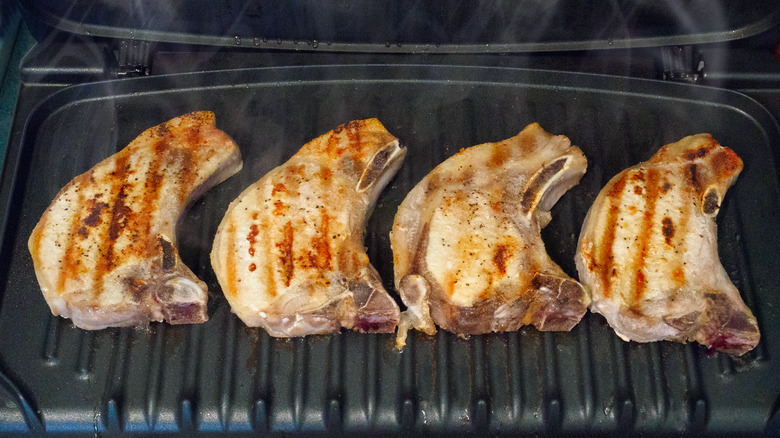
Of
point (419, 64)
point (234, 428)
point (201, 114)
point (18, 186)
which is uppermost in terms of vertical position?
point (419, 64)

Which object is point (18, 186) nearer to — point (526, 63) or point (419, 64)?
point (419, 64)

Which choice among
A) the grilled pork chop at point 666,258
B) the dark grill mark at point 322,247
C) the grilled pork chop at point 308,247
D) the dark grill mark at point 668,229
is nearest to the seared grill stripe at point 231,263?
the grilled pork chop at point 308,247

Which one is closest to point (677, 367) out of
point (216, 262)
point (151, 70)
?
point (216, 262)

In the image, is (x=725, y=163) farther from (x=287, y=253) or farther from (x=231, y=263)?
(x=231, y=263)

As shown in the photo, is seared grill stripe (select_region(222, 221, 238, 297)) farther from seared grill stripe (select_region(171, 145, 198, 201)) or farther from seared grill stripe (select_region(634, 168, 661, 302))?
seared grill stripe (select_region(634, 168, 661, 302))

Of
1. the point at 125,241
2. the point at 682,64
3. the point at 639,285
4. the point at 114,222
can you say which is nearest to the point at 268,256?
the point at 125,241

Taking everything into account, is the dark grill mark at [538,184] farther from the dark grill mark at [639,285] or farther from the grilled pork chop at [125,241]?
the grilled pork chop at [125,241]
